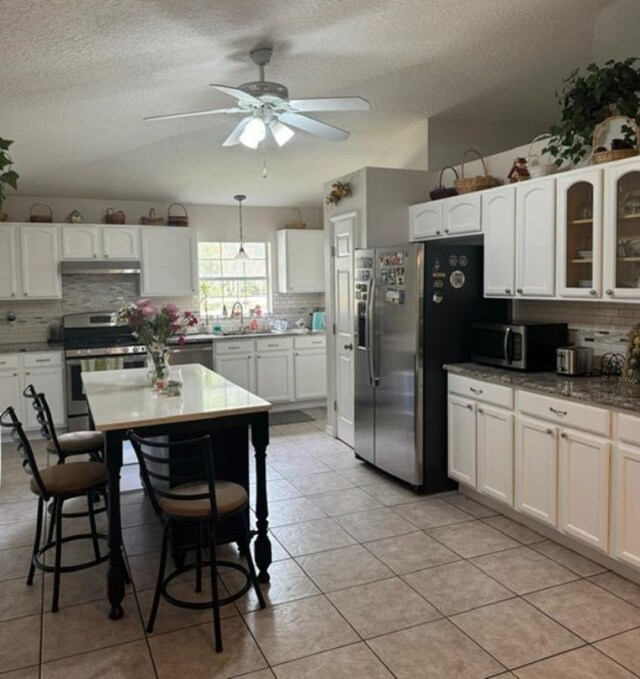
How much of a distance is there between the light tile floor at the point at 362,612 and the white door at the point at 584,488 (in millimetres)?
214

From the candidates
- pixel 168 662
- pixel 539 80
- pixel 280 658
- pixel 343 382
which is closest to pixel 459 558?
pixel 280 658

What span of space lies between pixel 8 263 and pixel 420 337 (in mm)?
4297

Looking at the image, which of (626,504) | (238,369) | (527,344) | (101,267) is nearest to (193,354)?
(238,369)

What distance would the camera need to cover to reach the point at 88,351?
6176 millimetres

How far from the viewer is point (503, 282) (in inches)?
159

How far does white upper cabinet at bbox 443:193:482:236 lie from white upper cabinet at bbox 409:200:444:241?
0.09m

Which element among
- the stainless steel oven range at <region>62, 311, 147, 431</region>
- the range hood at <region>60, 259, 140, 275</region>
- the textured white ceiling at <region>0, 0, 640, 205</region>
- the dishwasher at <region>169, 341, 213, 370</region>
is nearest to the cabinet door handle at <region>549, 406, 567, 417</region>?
the textured white ceiling at <region>0, 0, 640, 205</region>

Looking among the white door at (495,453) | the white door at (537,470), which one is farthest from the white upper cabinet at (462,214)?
the white door at (537,470)

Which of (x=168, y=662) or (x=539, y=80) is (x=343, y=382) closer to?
(x=539, y=80)

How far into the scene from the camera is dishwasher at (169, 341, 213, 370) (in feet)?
21.4

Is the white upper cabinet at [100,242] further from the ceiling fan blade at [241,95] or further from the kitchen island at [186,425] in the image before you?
the ceiling fan blade at [241,95]

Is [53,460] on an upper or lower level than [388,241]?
lower

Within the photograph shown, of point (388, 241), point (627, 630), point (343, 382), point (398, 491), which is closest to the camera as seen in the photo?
point (627, 630)

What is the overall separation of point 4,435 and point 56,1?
4.23 metres
